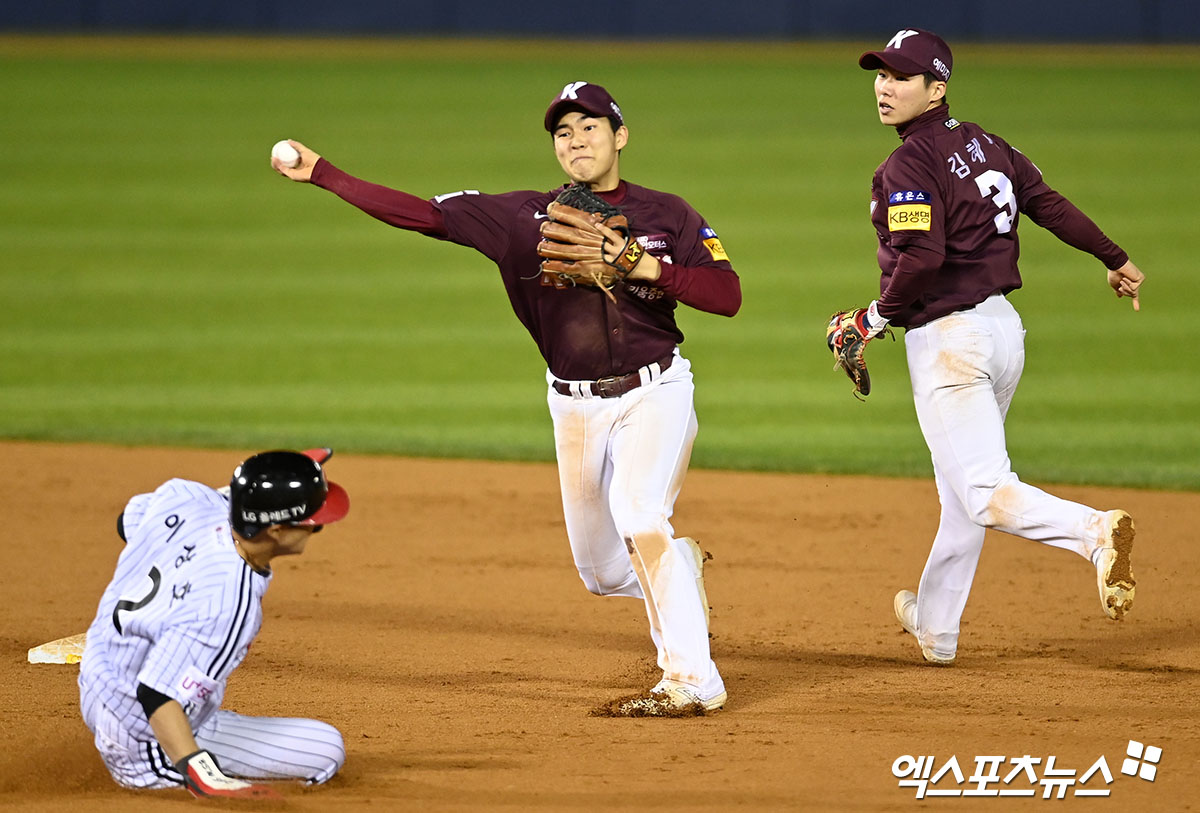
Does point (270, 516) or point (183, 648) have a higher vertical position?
point (270, 516)

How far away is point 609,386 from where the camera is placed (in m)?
4.96

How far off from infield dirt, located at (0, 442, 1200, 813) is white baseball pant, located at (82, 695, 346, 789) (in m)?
0.06

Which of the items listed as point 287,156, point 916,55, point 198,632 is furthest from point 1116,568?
point 287,156

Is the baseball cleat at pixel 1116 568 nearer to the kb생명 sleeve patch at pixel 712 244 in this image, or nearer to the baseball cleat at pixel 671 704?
the baseball cleat at pixel 671 704

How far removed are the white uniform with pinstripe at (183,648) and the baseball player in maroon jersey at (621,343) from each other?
113 centimetres

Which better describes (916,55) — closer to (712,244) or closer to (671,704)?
(712,244)

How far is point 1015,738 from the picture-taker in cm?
464

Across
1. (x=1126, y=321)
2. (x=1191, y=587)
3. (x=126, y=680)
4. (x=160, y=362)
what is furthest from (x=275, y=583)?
(x=1126, y=321)

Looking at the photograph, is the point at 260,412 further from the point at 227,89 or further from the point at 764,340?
the point at 227,89

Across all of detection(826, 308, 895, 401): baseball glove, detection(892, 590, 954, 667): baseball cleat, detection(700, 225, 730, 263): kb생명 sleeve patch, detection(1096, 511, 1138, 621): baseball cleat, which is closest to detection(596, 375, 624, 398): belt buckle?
detection(700, 225, 730, 263): kb생명 sleeve patch

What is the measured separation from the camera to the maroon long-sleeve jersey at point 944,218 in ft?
16.5

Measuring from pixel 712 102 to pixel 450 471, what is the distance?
15.6 metres

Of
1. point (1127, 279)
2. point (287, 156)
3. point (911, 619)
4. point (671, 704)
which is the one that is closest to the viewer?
point (287, 156)

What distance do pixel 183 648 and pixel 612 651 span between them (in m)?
2.27
